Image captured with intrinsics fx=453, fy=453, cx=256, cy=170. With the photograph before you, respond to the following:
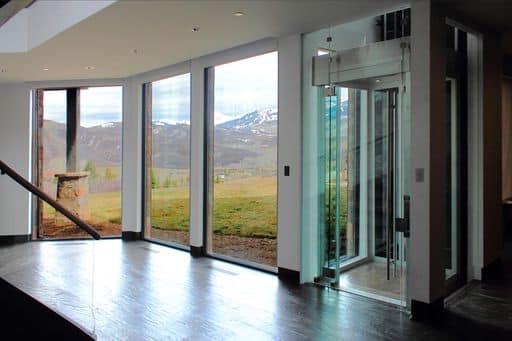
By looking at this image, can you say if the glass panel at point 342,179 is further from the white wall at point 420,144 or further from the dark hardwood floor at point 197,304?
the white wall at point 420,144

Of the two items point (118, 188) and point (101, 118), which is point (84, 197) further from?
point (101, 118)

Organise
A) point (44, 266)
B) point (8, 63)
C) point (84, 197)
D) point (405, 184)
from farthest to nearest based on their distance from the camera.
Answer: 1. point (84, 197)
2. point (8, 63)
3. point (44, 266)
4. point (405, 184)

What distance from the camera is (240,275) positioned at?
5711mm

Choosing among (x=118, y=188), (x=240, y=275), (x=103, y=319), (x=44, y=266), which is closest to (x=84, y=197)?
(x=118, y=188)

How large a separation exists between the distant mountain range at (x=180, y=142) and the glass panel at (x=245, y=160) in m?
0.01

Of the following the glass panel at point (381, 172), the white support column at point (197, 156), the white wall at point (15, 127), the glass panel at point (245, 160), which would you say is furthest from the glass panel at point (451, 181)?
the white wall at point (15, 127)

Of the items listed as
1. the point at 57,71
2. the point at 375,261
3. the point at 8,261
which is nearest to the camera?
the point at 8,261

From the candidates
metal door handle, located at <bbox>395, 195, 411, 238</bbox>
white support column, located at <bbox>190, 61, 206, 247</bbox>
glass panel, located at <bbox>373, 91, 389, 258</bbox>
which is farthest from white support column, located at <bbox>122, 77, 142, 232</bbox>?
metal door handle, located at <bbox>395, 195, 411, 238</bbox>

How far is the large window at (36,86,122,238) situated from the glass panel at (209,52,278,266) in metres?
2.49

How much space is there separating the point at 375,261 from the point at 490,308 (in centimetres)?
120

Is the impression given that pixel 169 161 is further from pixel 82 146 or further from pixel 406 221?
pixel 406 221

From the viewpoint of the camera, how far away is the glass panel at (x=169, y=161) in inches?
291

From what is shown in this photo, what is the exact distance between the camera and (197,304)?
456 centimetres

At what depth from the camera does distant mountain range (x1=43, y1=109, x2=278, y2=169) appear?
20.0 feet
